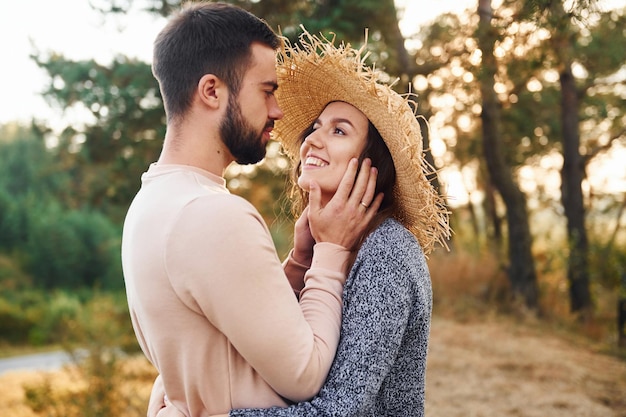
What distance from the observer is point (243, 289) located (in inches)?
64.5

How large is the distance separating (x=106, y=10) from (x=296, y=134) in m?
8.51

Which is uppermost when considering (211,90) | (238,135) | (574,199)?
(574,199)

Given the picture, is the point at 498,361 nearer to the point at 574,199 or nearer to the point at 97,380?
the point at 97,380

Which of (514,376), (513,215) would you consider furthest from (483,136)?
(514,376)

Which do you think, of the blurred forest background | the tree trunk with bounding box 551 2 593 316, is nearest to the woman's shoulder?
the blurred forest background

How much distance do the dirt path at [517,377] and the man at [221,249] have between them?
3.92 meters

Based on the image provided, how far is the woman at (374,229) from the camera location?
1837 mm

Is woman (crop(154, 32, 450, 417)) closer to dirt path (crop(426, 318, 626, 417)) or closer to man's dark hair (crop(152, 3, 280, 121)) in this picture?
man's dark hair (crop(152, 3, 280, 121))

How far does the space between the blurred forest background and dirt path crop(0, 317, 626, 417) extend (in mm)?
1099

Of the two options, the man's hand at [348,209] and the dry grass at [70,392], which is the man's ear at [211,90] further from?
the dry grass at [70,392]

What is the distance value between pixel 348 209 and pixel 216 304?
0.73 m

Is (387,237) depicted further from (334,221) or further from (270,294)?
(270,294)

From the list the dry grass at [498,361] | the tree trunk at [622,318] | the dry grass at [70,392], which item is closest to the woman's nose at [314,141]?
the dry grass at [498,361]

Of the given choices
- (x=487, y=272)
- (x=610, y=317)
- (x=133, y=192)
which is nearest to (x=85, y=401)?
(x=133, y=192)
